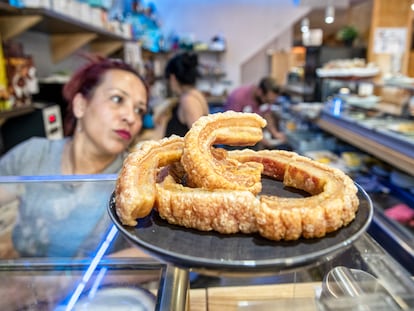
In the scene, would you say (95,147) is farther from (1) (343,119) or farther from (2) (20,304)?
(1) (343,119)

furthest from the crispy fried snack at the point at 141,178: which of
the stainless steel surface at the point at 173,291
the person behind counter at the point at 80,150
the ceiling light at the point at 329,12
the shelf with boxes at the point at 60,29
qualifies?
the ceiling light at the point at 329,12

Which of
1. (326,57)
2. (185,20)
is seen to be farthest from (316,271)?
(185,20)

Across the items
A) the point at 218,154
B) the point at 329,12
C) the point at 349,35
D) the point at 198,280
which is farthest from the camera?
the point at 329,12

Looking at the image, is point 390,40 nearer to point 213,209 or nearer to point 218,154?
point 218,154

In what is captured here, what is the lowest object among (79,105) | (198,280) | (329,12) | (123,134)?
(198,280)

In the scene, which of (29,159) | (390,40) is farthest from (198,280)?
(390,40)

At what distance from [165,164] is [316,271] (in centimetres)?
45

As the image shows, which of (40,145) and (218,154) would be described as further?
(40,145)

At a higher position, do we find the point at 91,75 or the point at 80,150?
the point at 91,75

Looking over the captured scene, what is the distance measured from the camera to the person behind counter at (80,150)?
1.09 meters

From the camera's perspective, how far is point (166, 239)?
452 millimetres

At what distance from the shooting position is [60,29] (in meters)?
2.18

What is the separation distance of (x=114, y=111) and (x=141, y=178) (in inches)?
37.2

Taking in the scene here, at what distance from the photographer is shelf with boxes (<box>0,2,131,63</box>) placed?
4.98ft
